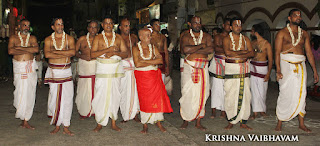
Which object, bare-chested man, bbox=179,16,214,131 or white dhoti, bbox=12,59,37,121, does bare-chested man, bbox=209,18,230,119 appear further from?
white dhoti, bbox=12,59,37,121

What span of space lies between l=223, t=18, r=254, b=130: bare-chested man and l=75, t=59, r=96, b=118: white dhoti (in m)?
2.88

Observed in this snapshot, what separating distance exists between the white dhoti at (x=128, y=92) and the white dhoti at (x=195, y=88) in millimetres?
1151

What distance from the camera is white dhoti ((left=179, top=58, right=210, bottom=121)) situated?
21.4 feet

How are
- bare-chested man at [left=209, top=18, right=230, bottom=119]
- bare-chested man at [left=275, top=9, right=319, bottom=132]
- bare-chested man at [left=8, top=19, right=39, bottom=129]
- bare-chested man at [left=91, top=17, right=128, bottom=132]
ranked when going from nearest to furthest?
bare-chested man at [left=275, top=9, right=319, bottom=132] < bare-chested man at [left=91, top=17, right=128, bottom=132] < bare-chested man at [left=8, top=19, right=39, bottom=129] < bare-chested man at [left=209, top=18, right=230, bottom=119]

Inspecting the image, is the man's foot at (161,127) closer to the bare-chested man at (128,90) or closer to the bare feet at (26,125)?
the bare-chested man at (128,90)

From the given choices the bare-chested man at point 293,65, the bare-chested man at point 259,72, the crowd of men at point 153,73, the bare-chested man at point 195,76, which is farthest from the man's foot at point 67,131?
the bare-chested man at point 259,72

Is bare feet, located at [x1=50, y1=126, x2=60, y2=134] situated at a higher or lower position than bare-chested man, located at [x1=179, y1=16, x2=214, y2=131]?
lower

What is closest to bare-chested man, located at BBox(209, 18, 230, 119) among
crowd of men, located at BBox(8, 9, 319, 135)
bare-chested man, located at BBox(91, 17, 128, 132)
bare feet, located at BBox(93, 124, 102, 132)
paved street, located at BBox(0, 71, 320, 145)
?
paved street, located at BBox(0, 71, 320, 145)

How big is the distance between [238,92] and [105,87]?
7.86 feet

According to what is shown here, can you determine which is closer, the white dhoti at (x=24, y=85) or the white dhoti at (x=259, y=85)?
the white dhoti at (x=24, y=85)

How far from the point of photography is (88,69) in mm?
7598

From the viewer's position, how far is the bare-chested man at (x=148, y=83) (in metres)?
6.25

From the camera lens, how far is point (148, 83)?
6.25 metres

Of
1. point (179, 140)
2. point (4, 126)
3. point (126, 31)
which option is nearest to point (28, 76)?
point (4, 126)
